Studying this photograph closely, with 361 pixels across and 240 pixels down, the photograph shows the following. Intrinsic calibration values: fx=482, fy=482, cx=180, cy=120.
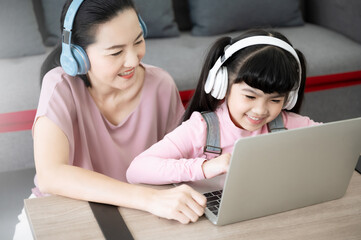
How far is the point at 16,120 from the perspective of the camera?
2102 millimetres

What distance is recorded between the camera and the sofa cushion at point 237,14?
268cm

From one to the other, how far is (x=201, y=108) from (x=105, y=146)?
0.33m

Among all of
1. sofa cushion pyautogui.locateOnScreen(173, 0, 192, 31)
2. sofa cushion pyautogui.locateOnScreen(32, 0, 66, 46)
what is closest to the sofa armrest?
sofa cushion pyautogui.locateOnScreen(173, 0, 192, 31)

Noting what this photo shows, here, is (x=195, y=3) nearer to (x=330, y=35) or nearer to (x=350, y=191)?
(x=330, y=35)

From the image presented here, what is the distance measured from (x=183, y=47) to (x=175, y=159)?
57.2 inches

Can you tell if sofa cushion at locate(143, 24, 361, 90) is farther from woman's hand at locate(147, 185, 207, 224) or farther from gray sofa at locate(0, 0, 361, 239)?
woman's hand at locate(147, 185, 207, 224)

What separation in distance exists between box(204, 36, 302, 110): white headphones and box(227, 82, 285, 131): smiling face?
0.03m

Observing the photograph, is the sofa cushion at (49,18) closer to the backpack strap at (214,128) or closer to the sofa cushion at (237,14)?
the sofa cushion at (237,14)

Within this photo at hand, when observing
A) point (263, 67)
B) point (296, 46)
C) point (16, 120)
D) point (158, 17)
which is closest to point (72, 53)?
point (263, 67)

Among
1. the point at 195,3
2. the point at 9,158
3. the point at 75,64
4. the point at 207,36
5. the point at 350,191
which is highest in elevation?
the point at 75,64

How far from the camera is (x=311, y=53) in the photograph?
2531 mm

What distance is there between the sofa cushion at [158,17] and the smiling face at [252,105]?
1.42 metres

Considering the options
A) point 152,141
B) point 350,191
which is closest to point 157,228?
point 350,191

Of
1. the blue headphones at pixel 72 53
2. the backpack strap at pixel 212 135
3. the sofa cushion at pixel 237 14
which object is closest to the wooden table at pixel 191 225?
the backpack strap at pixel 212 135
